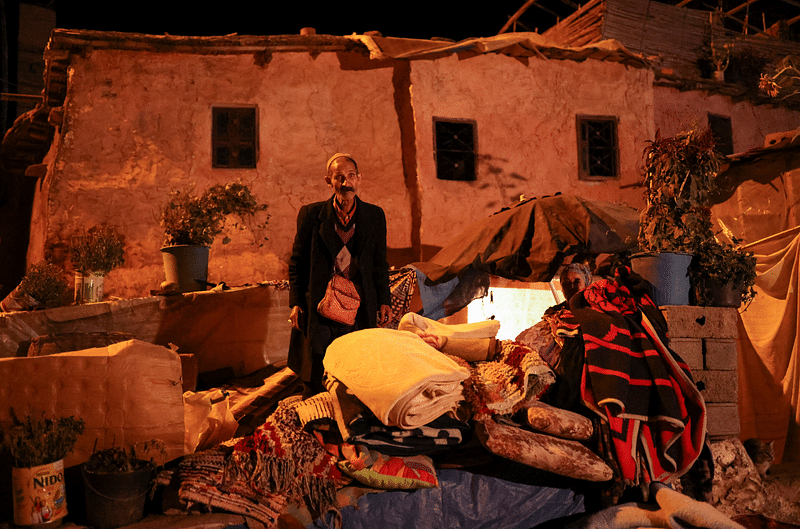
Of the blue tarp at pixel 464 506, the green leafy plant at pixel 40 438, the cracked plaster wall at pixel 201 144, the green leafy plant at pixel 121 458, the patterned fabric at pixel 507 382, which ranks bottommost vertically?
the blue tarp at pixel 464 506

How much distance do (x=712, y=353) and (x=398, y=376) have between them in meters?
2.31

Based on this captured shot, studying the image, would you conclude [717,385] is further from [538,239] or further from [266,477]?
[266,477]

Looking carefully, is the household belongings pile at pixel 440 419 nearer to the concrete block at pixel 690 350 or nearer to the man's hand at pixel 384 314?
the concrete block at pixel 690 350

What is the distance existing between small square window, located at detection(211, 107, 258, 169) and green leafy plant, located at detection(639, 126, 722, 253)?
6.36 meters

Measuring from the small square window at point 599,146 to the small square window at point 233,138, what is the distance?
17.6 ft

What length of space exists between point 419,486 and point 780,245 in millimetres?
5322

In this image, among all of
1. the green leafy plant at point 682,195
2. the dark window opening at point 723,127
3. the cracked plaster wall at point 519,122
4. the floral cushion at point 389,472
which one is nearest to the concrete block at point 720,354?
the green leafy plant at point 682,195

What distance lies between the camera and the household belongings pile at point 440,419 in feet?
9.53

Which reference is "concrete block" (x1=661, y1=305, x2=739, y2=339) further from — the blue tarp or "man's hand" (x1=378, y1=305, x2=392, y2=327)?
"man's hand" (x1=378, y1=305, x2=392, y2=327)

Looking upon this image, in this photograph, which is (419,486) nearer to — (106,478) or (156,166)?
(106,478)

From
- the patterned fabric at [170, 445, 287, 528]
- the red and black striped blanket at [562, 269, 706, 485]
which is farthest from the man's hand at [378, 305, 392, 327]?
the patterned fabric at [170, 445, 287, 528]

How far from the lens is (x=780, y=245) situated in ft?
20.8

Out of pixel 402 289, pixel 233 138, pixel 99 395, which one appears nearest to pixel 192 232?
pixel 402 289

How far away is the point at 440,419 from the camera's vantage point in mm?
3154
